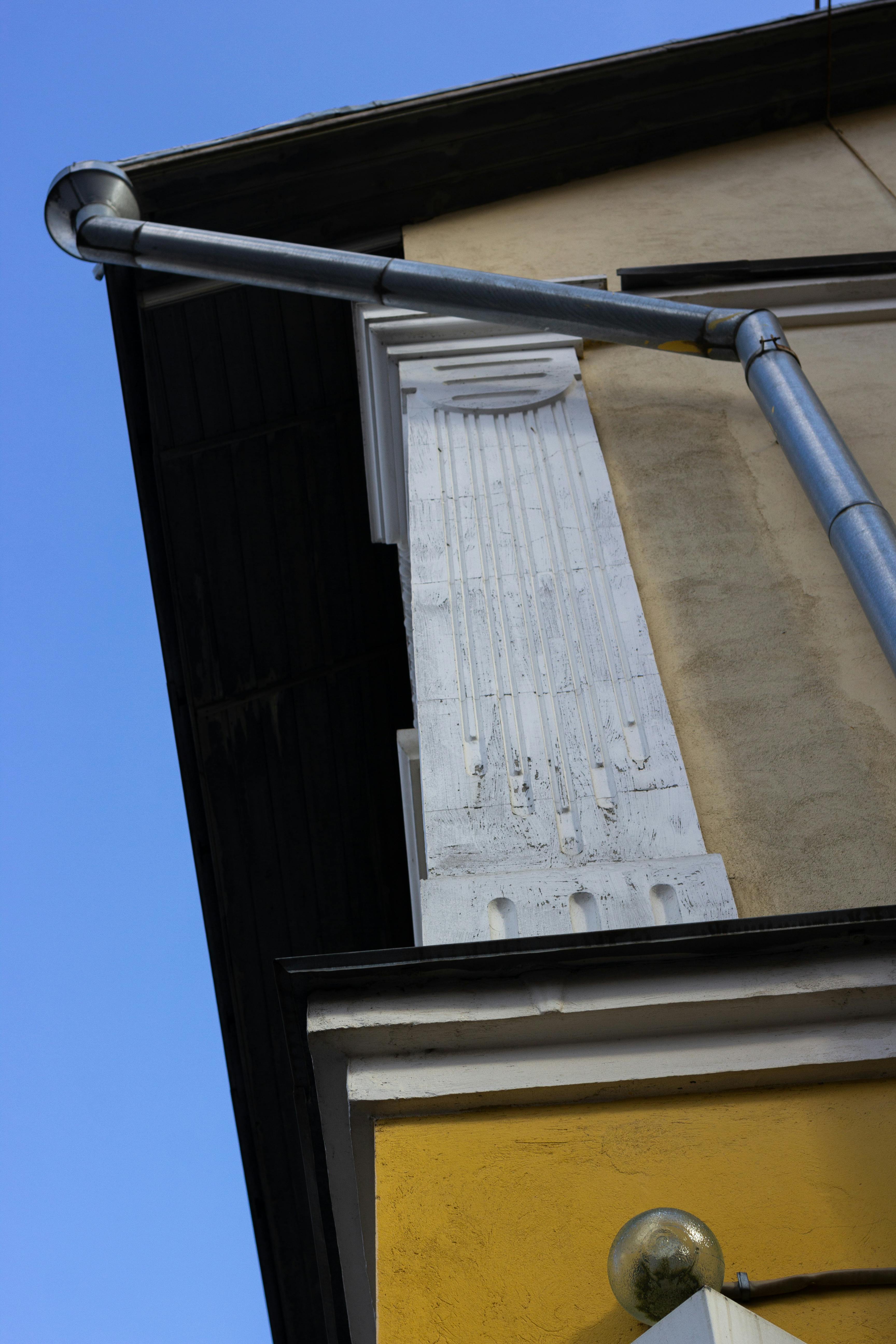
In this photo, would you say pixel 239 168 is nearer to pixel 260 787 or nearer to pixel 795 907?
pixel 260 787

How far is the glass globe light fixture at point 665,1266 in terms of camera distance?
2.02m

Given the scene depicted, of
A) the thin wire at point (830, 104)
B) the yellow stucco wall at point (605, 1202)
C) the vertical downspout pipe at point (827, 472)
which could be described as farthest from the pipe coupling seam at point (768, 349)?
the thin wire at point (830, 104)

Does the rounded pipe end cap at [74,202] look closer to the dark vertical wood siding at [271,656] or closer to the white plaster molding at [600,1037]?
the dark vertical wood siding at [271,656]

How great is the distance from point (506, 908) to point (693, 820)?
59 cm

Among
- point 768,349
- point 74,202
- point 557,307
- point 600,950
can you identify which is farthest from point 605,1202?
point 74,202

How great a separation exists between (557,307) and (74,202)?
2313 mm

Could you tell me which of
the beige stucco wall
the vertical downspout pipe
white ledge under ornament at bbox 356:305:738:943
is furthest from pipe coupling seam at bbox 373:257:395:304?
the vertical downspout pipe

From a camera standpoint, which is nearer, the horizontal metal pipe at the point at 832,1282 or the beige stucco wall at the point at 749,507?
the horizontal metal pipe at the point at 832,1282

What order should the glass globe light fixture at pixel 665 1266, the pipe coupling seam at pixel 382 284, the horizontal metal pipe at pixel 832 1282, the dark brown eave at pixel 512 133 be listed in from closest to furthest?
the glass globe light fixture at pixel 665 1266
the horizontal metal pipe at pixel 832 1282
the pipe coupling seam at pixel 382 284
the dark brown eave at pixel 512 133

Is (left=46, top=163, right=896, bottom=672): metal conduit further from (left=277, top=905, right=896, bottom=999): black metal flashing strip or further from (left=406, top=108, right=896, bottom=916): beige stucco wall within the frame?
(left=277, top=905, right=896, bottom=999): black metal flashing strip

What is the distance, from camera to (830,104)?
22.6 feet

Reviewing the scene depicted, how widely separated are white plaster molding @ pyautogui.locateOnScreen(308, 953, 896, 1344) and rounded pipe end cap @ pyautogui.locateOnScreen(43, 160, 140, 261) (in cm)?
411

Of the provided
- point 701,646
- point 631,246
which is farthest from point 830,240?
point 701,646

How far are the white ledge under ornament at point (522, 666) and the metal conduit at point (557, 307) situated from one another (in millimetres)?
402
